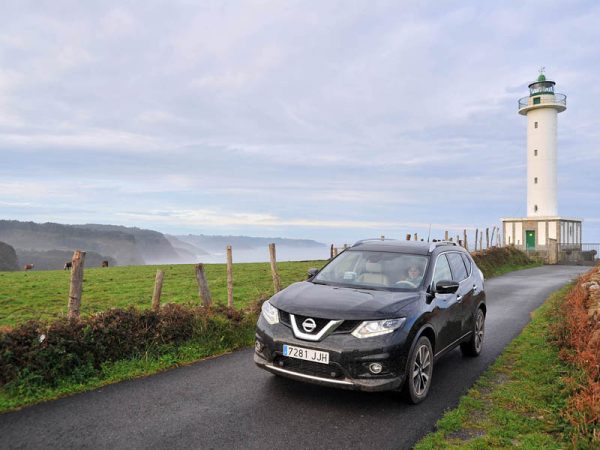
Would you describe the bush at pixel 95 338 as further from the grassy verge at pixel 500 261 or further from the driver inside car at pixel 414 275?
the grassy verge at pixel 500 261

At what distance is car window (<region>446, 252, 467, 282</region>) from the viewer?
7.14 meters

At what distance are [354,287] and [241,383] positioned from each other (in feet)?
6.62

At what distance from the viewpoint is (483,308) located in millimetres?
8211

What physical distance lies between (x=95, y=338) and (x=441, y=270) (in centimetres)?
513

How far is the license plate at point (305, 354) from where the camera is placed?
4.89 meters

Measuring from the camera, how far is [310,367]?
16.4ft

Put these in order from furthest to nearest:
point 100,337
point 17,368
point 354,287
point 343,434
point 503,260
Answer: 1. point 503,260
2. point 100,337
3. point 354,287
4. point 17,368
5. point 343,434

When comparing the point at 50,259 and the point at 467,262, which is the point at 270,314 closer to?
the point at 467,262

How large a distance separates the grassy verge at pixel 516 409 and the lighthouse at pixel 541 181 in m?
42.3

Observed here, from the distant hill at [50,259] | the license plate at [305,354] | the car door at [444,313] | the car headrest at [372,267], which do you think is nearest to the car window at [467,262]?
the car door at [444,313]

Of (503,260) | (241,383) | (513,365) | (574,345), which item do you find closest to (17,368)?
(241,383)

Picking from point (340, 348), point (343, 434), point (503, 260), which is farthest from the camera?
point (503, 260)

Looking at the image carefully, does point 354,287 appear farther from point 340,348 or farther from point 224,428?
point 224,428

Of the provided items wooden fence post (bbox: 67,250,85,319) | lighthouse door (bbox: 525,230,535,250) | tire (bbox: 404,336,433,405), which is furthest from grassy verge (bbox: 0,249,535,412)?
lighthouse door (bbox: 525,230,535,250)
